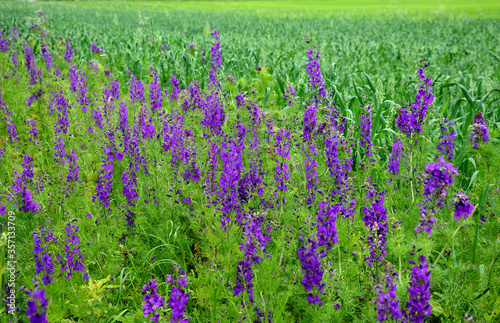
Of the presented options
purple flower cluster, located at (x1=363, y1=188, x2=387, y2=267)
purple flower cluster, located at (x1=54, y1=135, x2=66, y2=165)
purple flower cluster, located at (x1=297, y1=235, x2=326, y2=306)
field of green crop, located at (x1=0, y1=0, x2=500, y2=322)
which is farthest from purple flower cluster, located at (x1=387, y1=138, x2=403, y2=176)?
purple flower cluster, located at (x1=54, y1=135, x2=66, y2=165)

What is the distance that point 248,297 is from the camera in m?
2.26

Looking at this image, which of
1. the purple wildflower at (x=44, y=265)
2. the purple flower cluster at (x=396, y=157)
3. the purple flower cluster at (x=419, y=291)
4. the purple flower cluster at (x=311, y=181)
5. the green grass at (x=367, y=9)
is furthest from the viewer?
the green grass at (x=367, y=9)

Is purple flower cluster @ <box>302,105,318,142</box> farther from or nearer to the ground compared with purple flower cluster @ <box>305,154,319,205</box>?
farther from the ground

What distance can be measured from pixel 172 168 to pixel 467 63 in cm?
937

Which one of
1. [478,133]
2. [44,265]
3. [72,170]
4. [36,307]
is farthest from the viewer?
[72,170]

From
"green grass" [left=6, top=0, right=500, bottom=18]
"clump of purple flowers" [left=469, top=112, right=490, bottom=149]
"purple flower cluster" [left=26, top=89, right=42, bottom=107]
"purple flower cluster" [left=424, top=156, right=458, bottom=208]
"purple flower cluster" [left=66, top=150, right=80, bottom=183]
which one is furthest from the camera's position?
"green grass" [left=6, top=0, right=500, bottom=18]

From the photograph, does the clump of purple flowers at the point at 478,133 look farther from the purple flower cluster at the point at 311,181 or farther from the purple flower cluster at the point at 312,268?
the purple flower cluster at the point at 312,268

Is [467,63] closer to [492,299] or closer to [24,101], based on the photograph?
[492,299]

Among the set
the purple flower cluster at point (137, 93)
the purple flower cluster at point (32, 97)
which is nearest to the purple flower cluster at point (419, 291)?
the purple flower cluster at point (137, 93)

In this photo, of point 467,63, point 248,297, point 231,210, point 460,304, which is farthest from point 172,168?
point 467,63

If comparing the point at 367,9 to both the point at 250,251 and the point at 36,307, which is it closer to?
the point at 250,251

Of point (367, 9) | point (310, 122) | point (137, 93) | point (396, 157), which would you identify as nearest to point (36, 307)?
point (310, 122)

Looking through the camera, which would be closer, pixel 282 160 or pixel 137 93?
pixel 282 160

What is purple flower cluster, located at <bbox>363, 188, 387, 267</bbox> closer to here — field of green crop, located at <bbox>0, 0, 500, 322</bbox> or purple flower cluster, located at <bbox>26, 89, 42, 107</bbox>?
field of green crop, located at <bbox>0, 0, 500, 322</bbox>
